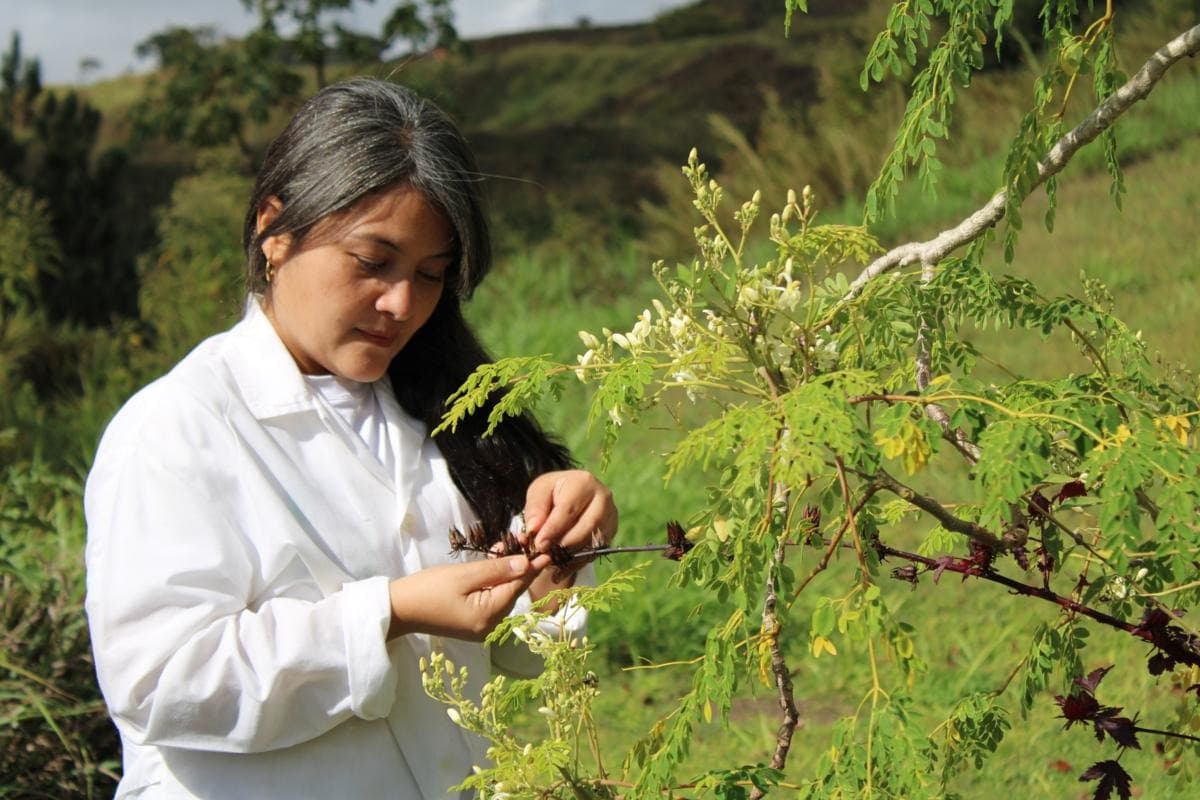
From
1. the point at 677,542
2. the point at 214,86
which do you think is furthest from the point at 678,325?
the point at 214,86

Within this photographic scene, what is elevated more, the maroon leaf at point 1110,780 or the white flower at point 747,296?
the white flower at point 747,296

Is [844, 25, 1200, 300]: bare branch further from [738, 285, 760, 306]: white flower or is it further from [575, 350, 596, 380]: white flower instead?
[575, 350, 596, 380]: white flower

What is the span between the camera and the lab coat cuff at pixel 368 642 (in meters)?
2.12

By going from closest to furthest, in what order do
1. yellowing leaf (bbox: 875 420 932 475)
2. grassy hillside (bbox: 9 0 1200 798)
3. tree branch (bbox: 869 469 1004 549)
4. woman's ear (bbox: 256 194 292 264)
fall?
yellowing leaf (bbox: 875 420 932 475) → tree branch (bbox: 869 469 1004 549) → woman's ear (bbox: 256 194 292 264) → grassy hillside (bbox: 9 0 1200 798)

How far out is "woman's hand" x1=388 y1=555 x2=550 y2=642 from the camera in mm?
2047

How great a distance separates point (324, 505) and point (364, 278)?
1.25ft

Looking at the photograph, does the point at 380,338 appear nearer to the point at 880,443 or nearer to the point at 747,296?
the point at 747,296

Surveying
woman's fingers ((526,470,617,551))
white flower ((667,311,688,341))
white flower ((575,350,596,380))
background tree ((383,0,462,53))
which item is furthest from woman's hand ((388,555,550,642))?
background tree ((383,0,462,53))

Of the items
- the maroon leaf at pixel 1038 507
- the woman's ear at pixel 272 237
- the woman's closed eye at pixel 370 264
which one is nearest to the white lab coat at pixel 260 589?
the woman's ear at pixel 272 237

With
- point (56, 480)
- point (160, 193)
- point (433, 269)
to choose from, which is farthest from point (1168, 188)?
point (160, 193)

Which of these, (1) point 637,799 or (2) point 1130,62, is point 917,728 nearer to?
(1) point 637,799

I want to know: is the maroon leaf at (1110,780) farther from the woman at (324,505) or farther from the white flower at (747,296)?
the white flower at (747,296)

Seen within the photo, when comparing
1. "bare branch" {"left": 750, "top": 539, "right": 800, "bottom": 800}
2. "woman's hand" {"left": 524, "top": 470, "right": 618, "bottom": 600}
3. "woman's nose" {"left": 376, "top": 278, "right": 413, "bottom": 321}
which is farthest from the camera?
"woman's nose" {"left": 376, "top": 278, "right": 413, "bottom": 321}

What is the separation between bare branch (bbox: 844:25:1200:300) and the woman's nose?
2.53 feet
